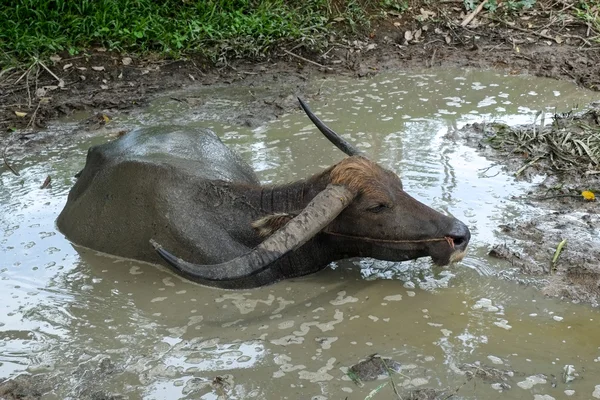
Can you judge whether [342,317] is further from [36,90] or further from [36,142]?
[36,90]

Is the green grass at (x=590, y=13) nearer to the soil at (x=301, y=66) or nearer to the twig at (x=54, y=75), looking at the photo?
the soil at (x=301, y=66)

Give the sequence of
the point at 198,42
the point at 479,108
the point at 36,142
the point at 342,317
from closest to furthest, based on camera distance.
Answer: the point at 342,317 < the point at 36,142 < the point at 479,108 < the point at 198,42

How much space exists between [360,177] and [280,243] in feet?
Result: 2.17

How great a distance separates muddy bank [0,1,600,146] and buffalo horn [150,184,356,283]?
121 inches

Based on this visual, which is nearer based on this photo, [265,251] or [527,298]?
[265,251]

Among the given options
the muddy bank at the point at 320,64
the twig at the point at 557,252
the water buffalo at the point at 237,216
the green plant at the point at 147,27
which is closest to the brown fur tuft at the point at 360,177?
the water buffalo at the point at 237,216

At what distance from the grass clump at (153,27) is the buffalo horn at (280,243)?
471cm

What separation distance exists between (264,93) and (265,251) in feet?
13.7

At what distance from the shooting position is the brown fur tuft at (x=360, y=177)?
172 inches

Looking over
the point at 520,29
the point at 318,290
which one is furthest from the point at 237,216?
the point at 520,29

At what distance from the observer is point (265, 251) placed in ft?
13.1

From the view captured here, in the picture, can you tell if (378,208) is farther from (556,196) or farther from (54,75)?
(54,75)

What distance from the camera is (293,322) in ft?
14.0

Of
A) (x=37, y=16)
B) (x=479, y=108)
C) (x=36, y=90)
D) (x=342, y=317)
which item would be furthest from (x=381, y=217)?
(x=37, y=16)
